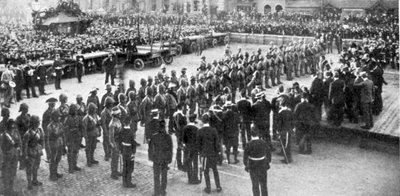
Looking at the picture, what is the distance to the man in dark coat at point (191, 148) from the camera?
8773mm

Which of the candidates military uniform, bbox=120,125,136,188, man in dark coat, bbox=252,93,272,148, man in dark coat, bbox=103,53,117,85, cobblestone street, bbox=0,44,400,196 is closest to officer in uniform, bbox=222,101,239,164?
cobblestone street, bbox=0,44,400,196

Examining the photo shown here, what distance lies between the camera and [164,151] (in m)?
8.09

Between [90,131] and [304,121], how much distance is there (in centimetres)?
527

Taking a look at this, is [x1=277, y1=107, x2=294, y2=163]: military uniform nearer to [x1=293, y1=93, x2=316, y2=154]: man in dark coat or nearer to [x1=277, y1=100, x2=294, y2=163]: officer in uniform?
[x1=277, y1=100, x2=294, y2=163]: officer in uniform

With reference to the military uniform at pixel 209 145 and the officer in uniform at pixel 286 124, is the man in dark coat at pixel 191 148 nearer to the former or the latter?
the military uniform at pixel 209 145

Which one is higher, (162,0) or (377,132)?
(162,0)

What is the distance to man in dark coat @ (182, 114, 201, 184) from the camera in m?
8.77

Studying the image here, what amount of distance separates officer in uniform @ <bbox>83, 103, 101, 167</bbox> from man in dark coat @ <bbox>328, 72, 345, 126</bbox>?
660cm

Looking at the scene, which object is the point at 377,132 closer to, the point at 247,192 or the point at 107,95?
the point at 247,192

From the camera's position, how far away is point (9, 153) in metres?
8.07

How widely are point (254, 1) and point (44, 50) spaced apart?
1393 inches

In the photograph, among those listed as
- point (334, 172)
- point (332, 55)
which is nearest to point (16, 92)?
point (334, 172)

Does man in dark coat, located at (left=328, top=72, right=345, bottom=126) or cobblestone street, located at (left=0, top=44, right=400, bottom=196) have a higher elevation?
man in dark coat, located at (left=328, top=72, right=345, bottom=126)

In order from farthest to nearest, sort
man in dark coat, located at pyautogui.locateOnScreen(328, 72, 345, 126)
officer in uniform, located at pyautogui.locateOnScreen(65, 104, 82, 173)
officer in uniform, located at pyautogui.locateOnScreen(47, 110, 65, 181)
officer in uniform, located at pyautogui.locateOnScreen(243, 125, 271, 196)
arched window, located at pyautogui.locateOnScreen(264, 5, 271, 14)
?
arched window, located at pyautogui.locateOnScreen(264, 5, 271, 14)
man in dark coat, located at pyautogui.locateOnScreen(328, 72, 345, 126)
officer in uniform, located at pyautogui.locateOnScreen(65, 104, 82, 173)
officer in uniform, located at pyautogui.locateOnScreen(47, 110, 65, 181)
officer in uniform, located at pyautogui.locateOnScreen(243, 125, 271, 196)
